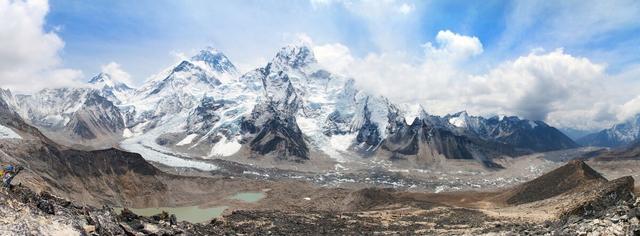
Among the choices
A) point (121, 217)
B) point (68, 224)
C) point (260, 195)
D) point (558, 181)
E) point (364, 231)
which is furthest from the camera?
point (260, 195)

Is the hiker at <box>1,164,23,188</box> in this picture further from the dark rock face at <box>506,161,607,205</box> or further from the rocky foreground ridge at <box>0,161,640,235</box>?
the dark rock face at <box>506,161,607,205</box>

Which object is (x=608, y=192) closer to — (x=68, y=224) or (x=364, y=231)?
(x=364, y=231)

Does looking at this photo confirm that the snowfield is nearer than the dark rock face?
No

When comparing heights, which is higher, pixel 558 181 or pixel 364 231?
pixel 558 181

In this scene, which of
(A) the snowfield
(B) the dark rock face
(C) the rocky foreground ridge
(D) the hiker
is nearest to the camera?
(C) the rocky foreground ridge

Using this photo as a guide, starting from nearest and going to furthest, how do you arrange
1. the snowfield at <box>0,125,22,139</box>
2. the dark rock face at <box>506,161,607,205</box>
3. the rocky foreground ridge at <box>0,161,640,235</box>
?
1. the rocky foreground ridge at <box>0,161,640,235</box>
2. the dark rock face at <box>506,161,607,205</box>
3. the snowfield at <box>0,125,22,139</box>

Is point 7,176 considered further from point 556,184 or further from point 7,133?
point 7,133

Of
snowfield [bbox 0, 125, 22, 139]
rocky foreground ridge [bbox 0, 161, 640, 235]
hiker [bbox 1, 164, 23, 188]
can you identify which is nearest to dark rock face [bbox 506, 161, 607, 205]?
rocky foreground ridge [bbox 0, 161, 640, 235]

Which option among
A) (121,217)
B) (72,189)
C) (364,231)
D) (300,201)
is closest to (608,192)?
(364,231)

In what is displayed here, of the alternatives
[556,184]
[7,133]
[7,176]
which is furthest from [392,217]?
[7,133]
